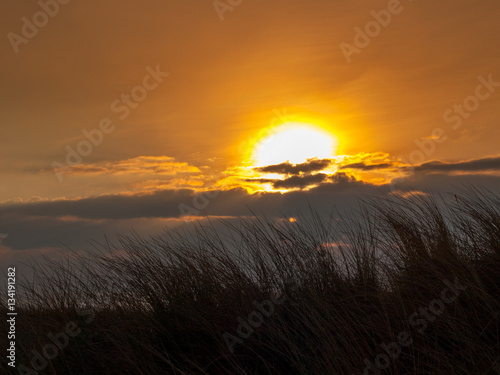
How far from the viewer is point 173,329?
4555 mm

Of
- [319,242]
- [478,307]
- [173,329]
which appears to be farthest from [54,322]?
[478,307]

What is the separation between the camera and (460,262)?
487 centimetres

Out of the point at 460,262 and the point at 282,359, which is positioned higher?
the point at 460,262

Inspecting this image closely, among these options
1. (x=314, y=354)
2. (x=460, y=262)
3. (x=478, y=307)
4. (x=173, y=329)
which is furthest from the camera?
(x=460, y=262)

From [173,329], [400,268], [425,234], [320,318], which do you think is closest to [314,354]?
[320,318]

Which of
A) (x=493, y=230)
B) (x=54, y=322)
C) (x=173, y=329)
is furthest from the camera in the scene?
(x=493, y=230)

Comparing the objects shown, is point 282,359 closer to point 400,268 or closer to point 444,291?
point 444,291

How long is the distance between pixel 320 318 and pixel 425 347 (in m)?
0.81

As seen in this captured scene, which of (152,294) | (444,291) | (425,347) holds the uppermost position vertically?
(152,294)

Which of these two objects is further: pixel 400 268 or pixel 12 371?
pixel 400 268

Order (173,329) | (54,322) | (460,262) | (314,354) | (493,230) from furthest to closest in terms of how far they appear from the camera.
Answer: (493,230) < (54,322) < (460,262) < (173,329) < (314,354)

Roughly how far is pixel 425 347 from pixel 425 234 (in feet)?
7.19

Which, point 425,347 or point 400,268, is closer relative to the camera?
point 425,347

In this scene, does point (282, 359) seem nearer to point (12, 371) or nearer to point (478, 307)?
point (478, 307)
